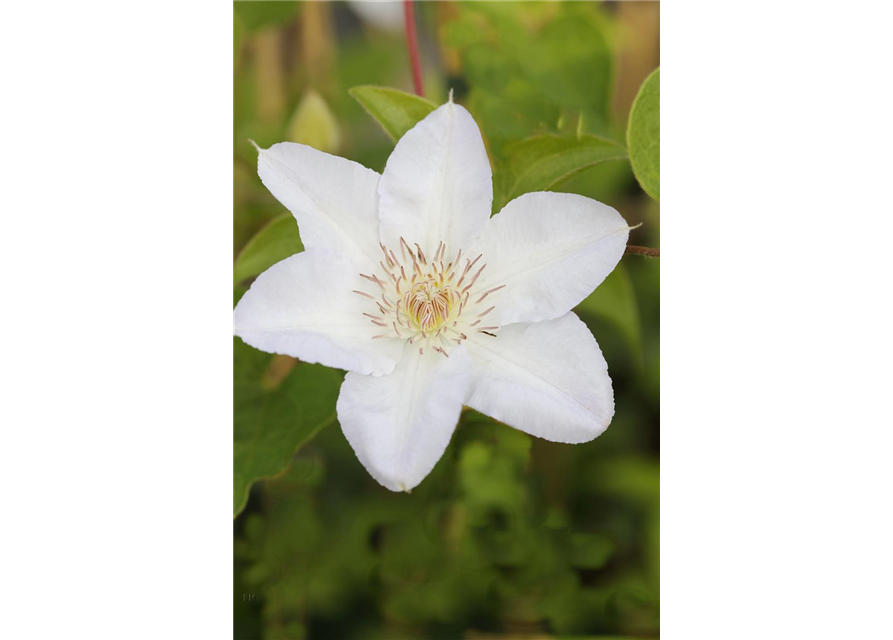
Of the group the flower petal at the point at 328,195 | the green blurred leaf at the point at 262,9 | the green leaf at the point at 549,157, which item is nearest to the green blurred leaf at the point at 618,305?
→ the green leaf at the point at 549,157

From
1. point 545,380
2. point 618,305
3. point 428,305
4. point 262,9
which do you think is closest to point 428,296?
point 428,305

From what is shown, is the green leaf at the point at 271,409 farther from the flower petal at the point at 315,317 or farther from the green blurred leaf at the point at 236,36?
the green blurred leaf at the point at 236,36

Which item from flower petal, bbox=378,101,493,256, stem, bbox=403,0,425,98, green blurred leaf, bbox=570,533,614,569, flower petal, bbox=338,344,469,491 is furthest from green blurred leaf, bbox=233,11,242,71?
green blurred leaf, bbox=570,533,614,569

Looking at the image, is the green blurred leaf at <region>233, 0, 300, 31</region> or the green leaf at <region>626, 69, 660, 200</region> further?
the green blurred leaf at <region>233, 0, 300, 31</region>

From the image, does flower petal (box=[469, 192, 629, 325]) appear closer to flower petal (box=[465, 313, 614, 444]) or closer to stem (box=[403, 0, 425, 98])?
flower petal (box=[465, 313, 614, 444])

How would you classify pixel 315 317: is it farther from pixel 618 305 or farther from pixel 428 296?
pixel 618 305

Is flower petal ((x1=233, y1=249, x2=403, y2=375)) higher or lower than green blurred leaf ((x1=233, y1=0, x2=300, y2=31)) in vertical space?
lower

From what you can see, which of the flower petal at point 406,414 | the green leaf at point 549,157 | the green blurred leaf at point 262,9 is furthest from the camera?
the green blurred leaf at point 262,9
